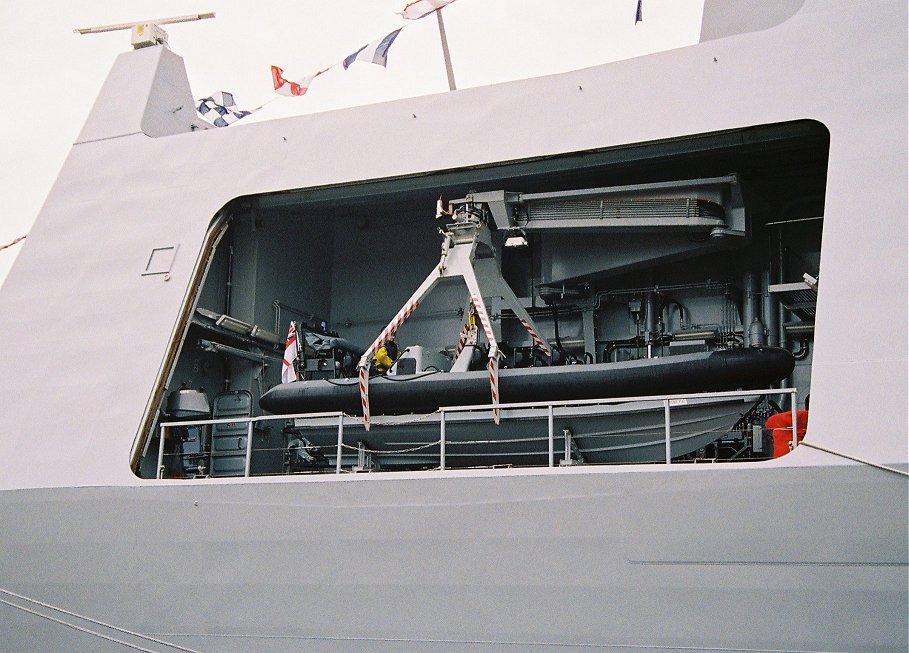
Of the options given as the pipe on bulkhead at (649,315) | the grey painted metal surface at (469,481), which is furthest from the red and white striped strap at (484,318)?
the pipe on bulkhead at (649,315)

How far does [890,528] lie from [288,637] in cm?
397

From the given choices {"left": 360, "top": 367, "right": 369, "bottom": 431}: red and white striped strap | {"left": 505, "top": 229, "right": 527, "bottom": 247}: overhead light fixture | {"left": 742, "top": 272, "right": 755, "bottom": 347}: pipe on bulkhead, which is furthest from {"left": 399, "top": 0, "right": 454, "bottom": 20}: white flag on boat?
{"left": 742, "top": 272, "right": 755, "bottom": 347}: pipe on bulkhead

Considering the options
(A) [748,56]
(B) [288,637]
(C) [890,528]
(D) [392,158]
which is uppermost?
(A) [748,56]

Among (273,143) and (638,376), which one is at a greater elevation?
(273,143)

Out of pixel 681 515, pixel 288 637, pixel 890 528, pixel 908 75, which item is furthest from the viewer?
pixel 288 637

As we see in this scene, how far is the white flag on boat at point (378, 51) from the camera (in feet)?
29.8

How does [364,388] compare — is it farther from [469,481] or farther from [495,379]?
[469,481]

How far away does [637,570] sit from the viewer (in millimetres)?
5902

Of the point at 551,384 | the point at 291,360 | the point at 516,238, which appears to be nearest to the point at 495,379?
the point at 551,384

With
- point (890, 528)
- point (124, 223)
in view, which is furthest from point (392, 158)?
point (890, 528)

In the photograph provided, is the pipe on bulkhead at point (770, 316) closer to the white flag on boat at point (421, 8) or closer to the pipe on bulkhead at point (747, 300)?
the pipe on bulkhead at point (747, 300)

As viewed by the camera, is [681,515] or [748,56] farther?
[748,56]

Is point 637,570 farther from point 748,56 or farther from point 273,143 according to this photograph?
point 273,143

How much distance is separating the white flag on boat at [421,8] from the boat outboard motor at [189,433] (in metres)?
3.96
